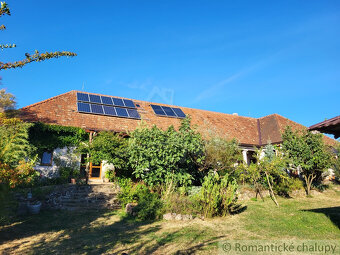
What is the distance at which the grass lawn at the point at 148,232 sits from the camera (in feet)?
18.5

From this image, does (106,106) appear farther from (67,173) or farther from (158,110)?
(67,173)

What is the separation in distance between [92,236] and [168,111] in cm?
1550

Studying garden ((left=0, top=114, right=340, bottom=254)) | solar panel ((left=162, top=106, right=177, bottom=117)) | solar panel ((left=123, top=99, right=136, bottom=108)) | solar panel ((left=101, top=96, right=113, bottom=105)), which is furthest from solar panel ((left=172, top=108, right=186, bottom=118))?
garden ((left=0, top=114, right=340, bottom=254))

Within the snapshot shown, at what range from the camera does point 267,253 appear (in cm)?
507

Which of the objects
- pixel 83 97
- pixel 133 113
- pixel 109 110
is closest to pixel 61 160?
pixel 109 110

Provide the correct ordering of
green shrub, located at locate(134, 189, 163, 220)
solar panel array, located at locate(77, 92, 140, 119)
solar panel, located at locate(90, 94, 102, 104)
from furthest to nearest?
solar panel, located at locate(90, 94, 102, 104), solar panel array, located at locate(77, 92, 140, 119), green shrub, located at locate(134, 189, 163, 220)

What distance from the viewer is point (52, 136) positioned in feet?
48.7

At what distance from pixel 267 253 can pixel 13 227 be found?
8.16m

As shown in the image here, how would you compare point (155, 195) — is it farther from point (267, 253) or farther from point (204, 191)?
point (267, 253)

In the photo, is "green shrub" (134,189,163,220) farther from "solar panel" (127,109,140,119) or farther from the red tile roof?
"solar panel" (127,109,140,119)

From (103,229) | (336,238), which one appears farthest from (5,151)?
(336,238)

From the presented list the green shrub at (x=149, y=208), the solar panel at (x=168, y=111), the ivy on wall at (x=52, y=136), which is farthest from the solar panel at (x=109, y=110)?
the green shrub at (x=149, y=208)

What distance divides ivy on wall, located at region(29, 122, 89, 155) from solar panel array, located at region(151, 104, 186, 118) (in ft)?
23.9

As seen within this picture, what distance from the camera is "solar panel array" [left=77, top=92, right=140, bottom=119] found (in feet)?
58.0
